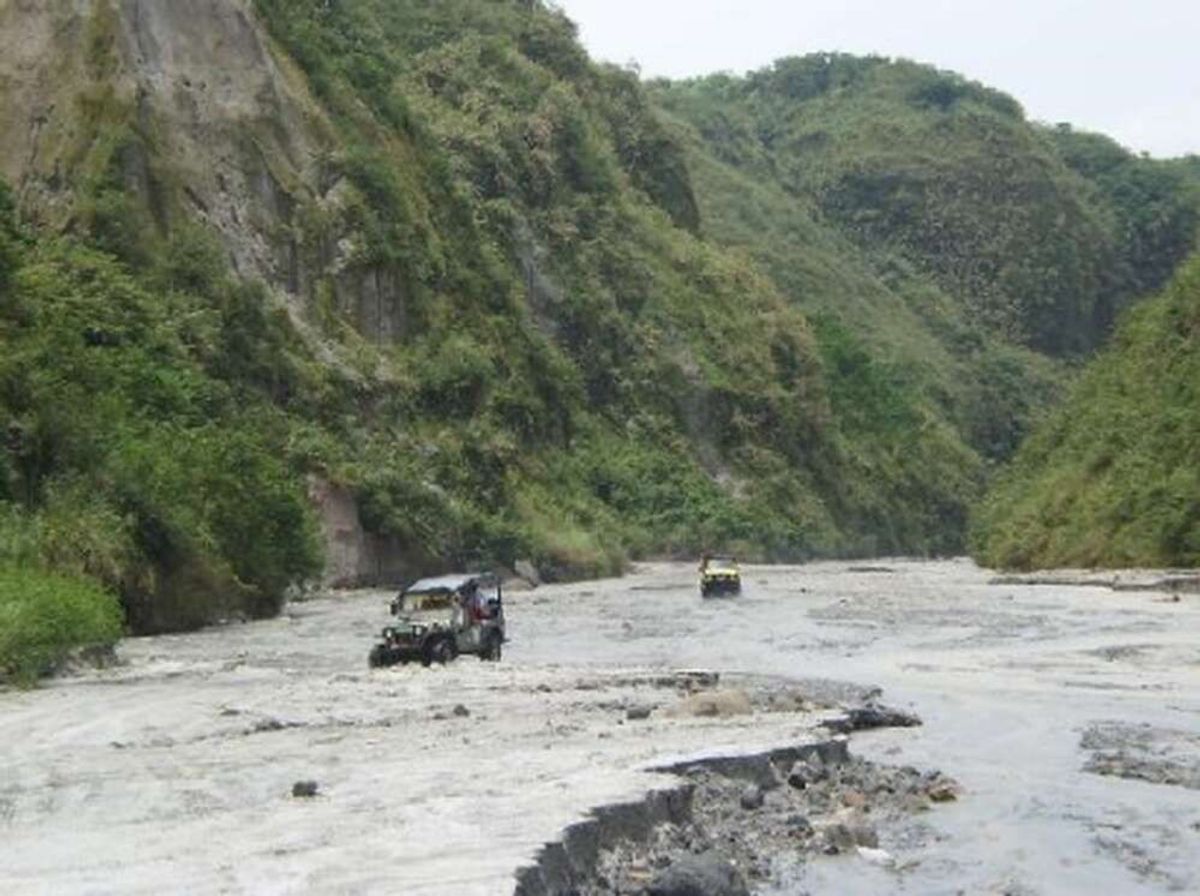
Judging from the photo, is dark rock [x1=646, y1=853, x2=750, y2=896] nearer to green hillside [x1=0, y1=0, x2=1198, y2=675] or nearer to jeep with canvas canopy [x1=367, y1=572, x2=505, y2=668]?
green hillside [x1=0, y1=0, x2=1198, y2=675]

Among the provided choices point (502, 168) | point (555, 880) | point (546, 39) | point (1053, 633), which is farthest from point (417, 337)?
point (555, 880)

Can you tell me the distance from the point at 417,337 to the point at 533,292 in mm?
21749

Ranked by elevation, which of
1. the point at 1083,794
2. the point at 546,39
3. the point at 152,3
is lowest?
the point at 1083,794

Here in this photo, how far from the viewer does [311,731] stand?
21.4 m

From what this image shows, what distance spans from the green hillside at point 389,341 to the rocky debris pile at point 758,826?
14.5 m

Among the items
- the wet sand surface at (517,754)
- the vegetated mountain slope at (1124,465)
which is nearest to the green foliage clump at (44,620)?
the wet sand surface at (517,754)

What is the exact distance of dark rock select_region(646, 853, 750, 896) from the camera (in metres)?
12.2

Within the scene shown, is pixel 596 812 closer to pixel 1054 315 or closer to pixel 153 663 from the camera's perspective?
pixel 153 663

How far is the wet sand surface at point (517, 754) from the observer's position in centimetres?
1280

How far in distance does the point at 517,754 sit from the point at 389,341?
62.7m

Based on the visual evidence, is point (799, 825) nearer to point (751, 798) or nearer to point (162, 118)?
point (751, 798)

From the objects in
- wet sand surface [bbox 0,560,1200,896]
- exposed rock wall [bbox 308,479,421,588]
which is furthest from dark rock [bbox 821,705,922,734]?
exposed rock wall [bbox 308,479,421,588]

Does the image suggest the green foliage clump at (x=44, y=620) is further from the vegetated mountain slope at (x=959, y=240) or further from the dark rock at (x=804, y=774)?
the vegetated mountain slope at (x=959, y=240)

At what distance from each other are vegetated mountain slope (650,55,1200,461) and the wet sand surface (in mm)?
125836
